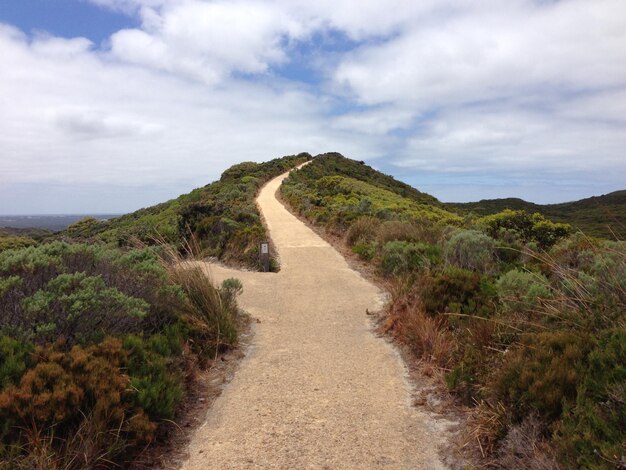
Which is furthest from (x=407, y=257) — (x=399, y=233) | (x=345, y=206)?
(x=345, y=206)

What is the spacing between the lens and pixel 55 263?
5152mm

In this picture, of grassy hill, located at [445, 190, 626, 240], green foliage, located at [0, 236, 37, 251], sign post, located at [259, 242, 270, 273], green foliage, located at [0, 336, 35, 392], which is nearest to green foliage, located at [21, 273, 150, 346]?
green foliage, located at [0, 336, 35, 392]

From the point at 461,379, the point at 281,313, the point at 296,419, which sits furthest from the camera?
the point at 281,313

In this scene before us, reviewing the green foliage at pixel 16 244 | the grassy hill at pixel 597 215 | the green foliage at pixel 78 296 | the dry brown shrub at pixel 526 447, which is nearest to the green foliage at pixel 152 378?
the green foliage at pixel 78 296

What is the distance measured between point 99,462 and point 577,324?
3721 mm

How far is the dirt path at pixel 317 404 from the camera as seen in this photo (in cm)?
355

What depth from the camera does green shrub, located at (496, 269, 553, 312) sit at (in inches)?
187

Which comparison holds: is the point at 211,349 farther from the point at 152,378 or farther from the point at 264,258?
the point at 264,258

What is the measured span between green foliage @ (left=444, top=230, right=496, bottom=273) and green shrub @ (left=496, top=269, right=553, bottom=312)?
79.8 inches

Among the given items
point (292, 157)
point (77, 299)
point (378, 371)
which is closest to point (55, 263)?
point (77, 299)

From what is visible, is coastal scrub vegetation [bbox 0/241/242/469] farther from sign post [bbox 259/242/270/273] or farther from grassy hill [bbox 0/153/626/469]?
sign post [bbox 259/242/270/273]

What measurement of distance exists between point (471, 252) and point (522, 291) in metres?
2.86

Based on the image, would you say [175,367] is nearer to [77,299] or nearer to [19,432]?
[77,299]

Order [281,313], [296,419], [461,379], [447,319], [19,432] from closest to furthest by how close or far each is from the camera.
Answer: [19,432]
[296,419]
[461,379]
[447,319]
[281,313]
